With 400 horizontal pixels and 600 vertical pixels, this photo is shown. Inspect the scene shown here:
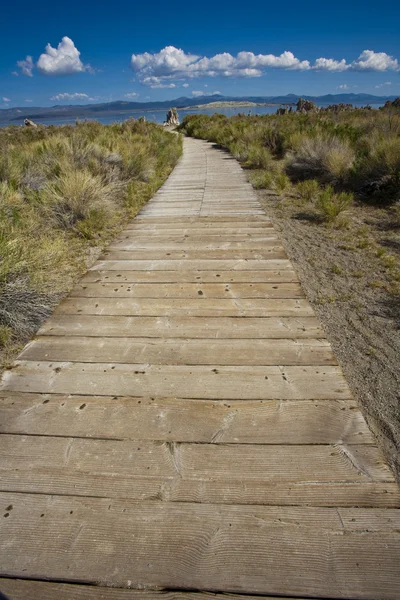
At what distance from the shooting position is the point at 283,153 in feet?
36.5

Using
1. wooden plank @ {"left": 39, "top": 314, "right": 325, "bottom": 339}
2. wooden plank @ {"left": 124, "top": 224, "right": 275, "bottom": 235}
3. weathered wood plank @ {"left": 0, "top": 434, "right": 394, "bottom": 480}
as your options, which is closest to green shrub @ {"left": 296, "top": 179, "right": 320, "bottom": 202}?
wooden plank @ {"left": 124, "top": 224, "right": 275, "bottom": 235}

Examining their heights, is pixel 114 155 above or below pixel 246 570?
above

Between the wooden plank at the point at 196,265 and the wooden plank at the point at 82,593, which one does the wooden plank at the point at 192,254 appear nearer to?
the wooden plank at the point at 196,265

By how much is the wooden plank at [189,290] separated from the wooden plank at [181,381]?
37.3 inches

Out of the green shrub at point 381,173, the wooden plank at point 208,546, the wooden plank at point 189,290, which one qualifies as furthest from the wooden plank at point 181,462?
the green shrub at point 381,173

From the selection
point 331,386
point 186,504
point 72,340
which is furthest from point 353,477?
point 72,340

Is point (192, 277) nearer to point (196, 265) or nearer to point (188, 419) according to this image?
point (196, 265)

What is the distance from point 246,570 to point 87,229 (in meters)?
4.54

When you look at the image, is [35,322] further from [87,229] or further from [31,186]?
[31,186]

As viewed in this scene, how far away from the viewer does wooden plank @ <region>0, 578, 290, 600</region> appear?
1.08 m

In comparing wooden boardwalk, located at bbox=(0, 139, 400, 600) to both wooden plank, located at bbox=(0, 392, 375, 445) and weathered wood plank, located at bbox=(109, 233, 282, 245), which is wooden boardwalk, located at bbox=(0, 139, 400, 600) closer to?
wooden plank, located at bbox=(0, 392, 375, 445)

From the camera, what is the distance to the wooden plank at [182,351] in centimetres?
212

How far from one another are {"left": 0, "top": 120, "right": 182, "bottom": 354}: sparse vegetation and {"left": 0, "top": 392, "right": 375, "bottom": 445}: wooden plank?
88cm

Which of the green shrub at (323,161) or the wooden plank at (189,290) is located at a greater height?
the green shrub at (323,161)
